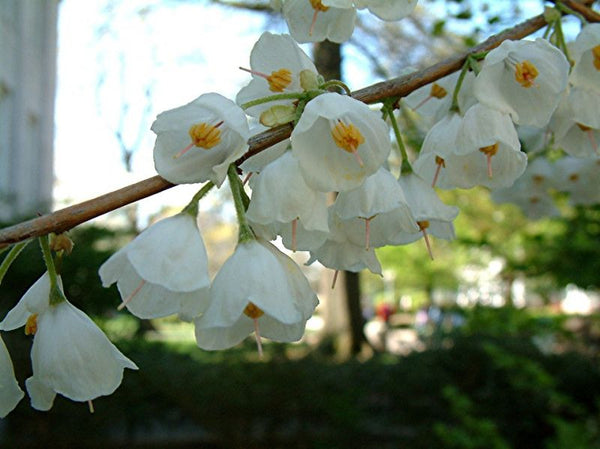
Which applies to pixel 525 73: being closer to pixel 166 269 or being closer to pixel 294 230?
pixel 294 230

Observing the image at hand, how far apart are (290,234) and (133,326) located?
1042cm

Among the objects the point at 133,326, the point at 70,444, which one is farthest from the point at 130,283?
the point at 133,326

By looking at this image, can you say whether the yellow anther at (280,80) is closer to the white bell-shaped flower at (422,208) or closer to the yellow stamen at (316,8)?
the yellow stamen at (316,8)

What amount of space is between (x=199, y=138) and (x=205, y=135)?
0.04 ft

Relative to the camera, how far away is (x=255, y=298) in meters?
1.03

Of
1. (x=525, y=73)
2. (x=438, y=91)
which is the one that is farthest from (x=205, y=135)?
(x=438, y=91)

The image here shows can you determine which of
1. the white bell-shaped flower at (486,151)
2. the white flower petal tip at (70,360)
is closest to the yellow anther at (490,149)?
the white bell-shaped flower at (486,151)

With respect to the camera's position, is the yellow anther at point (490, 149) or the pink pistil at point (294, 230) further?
the yellow anther at point (490, 149)

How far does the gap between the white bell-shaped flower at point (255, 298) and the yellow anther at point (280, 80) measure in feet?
1.31

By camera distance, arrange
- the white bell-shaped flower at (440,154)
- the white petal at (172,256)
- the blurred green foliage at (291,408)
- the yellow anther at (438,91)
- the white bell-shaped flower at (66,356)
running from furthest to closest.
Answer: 1. the blurred green foliage at (291,408)
2. the yellow anther at (438,91)
3. the white bell-shaped flower at (440,154)
4. the white bell-shaped flower at (66,356)
5. the white petal at (172,256)

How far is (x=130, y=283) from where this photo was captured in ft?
3.75

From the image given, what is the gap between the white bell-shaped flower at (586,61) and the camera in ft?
4.83

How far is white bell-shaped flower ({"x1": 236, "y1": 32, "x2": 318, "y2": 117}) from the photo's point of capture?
132cm

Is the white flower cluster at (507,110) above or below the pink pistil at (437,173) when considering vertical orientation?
above
